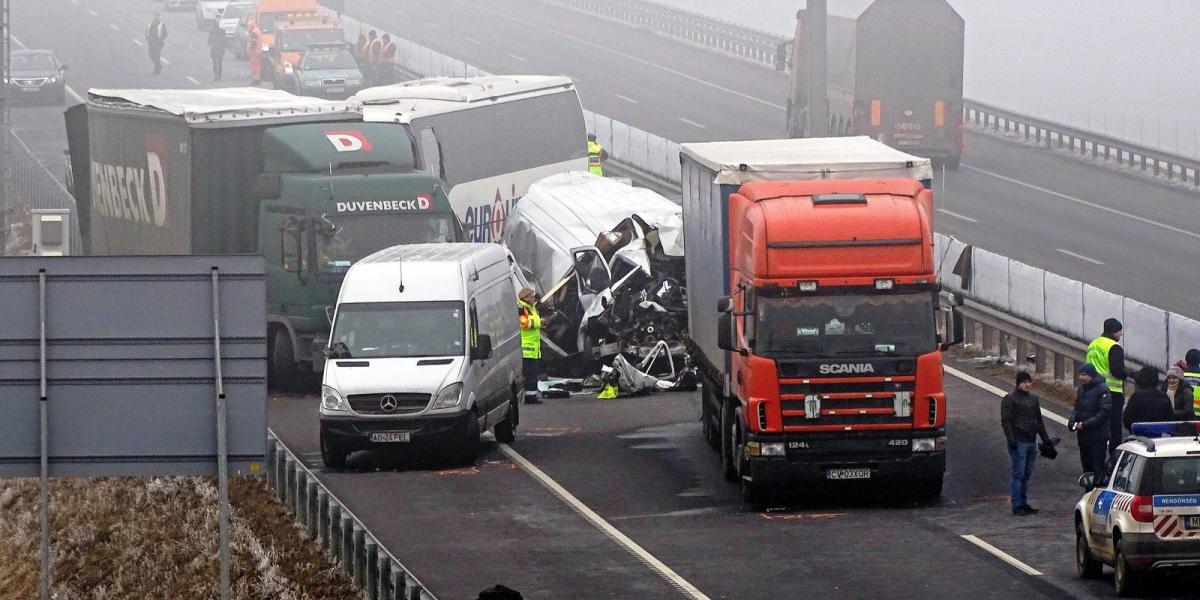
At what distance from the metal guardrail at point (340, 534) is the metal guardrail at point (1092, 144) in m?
31.4

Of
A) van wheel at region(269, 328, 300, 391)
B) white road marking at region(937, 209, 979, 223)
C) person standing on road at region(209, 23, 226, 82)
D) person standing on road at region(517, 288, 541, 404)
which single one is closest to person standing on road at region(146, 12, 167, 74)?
person standing on road at region(209, 23, 226, 82)

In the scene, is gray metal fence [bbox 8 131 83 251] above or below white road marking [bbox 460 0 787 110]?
below

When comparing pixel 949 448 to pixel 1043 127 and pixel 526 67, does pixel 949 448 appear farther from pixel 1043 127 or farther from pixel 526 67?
pixel 526 67

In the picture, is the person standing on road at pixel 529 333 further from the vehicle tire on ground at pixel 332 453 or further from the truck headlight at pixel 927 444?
the truck headlight at pixel 927 444

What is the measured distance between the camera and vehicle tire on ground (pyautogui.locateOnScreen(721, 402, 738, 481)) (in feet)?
68.4

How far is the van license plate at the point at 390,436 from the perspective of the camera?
21.8 m

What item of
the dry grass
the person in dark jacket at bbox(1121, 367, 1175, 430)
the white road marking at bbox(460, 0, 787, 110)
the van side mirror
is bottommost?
the dry grass

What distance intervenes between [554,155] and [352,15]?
159ft

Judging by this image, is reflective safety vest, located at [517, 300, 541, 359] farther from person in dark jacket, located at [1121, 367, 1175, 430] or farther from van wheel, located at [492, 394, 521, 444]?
person in dark jacket, located at [1121, 367, 1175, 430]

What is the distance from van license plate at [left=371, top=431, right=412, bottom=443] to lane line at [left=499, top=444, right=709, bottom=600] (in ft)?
4.84

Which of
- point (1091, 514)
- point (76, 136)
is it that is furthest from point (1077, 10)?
point (1091, 514)

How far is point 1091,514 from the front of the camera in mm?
15797

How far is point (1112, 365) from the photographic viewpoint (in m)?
19.8

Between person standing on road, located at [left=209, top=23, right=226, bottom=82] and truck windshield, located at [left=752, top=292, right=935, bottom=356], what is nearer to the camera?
truck windshield, located at [left=752, top=292, right=935, bottom=356]
